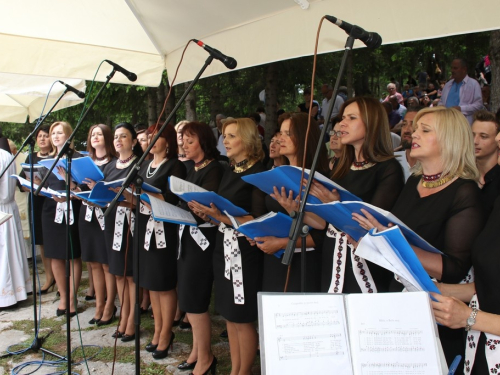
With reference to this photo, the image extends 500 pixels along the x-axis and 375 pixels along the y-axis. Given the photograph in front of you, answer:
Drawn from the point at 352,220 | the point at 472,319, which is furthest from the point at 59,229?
the point at 472,319

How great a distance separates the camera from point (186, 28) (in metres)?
4.23

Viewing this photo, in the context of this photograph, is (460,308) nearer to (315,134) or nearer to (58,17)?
(315,134)

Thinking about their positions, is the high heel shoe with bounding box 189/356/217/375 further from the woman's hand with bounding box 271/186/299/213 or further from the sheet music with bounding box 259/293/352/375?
the sheet music with bounding box 259/293/352/375

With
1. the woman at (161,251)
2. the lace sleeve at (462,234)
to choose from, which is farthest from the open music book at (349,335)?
the woman at (161,251)

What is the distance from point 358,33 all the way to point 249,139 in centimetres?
161

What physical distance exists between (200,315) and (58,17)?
9.99 feet

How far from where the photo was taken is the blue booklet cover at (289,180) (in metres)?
2.25

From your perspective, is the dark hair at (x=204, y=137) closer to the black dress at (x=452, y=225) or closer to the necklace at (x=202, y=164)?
the necklace at (x=202, y=164)

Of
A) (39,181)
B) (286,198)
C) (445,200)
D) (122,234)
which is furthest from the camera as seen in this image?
(39,181)

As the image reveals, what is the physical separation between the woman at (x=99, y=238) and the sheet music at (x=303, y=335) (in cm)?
370

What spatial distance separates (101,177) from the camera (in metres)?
4.26

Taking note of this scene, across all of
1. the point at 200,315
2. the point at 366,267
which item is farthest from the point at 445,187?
the point at 200,315

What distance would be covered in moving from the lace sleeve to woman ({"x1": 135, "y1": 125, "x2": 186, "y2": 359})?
2.49m

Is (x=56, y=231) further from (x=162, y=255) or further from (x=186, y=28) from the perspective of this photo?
(x=186, y=28)
